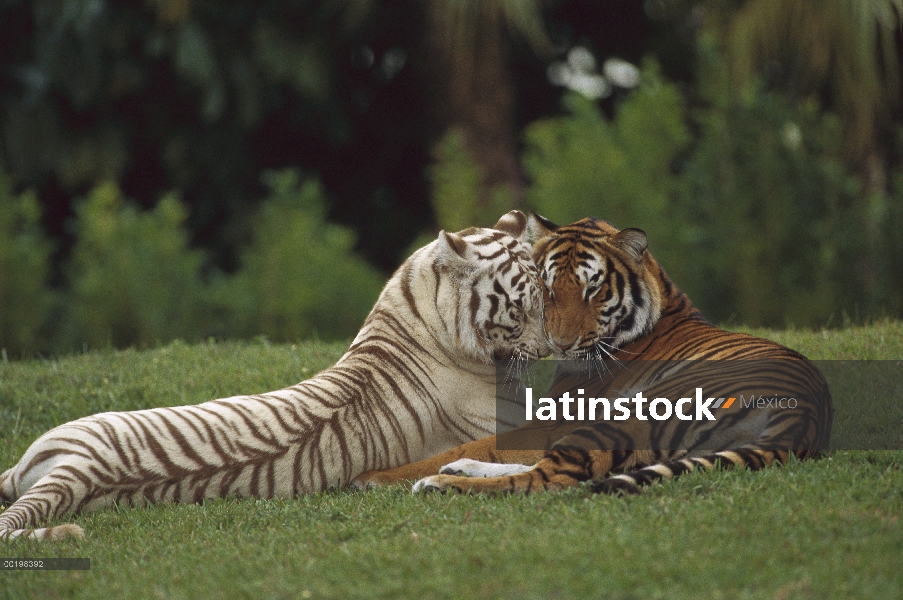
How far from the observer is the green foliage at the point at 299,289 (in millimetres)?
10289

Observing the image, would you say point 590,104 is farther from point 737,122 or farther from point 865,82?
point 865,82

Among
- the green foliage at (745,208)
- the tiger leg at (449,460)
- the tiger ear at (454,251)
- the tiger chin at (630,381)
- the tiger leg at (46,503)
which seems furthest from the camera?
the green foliage at (745,208)

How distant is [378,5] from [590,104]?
4.05 m

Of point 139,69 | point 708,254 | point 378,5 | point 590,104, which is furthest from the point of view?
point 378,5

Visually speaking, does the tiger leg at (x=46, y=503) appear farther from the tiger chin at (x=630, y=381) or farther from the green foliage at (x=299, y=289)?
the green foliage at (x=299, y=289)

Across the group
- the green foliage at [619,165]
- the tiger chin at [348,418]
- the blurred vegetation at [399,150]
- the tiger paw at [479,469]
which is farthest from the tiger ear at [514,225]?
the green foliage at [619,165]

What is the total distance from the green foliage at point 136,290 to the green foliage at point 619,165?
362cm

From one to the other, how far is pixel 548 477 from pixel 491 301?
107cm

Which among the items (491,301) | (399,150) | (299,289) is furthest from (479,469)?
(399,150)

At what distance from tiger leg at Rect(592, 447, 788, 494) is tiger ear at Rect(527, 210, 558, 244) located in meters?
1.53

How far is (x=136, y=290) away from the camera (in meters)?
10.0

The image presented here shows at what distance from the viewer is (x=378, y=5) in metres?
13.6

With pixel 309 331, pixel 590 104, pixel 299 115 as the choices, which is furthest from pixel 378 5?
pixel 309 331

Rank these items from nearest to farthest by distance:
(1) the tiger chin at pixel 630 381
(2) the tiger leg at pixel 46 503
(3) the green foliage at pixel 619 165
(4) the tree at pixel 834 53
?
(2) the tiger leg at pixel 46 503 → (1) the tiger chin at pixel 630 381 → (3) the green foliage at pixel 619 165 → (4) the tree at pixel 834 53
